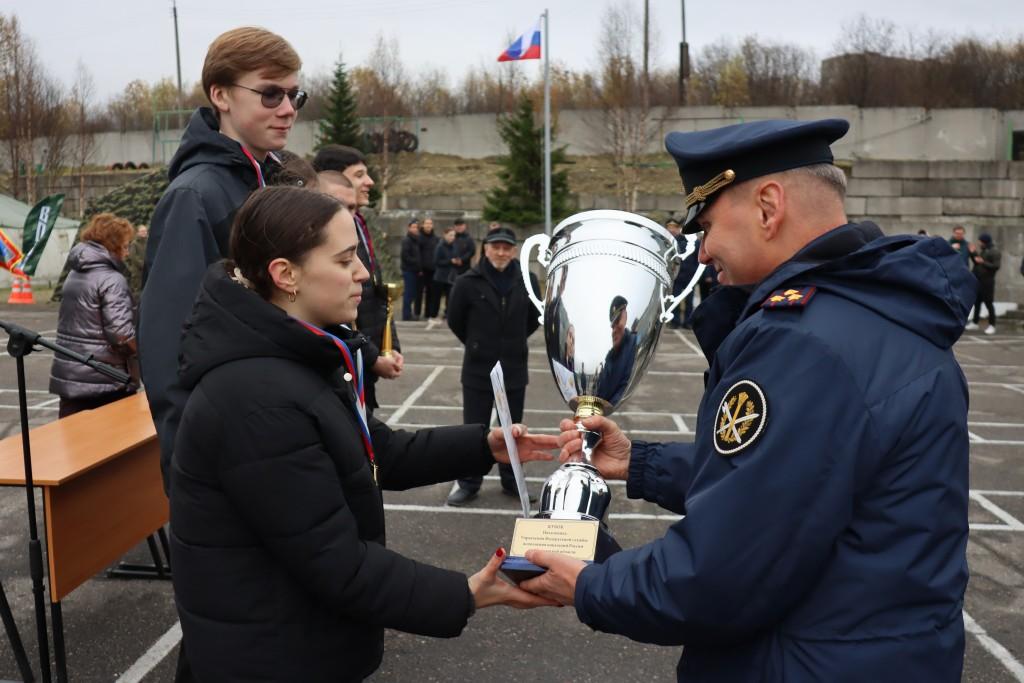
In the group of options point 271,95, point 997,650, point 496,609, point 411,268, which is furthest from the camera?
point 411,268

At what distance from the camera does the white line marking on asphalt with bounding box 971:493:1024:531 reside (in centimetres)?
619

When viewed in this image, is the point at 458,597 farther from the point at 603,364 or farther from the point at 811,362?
the point at 811,362

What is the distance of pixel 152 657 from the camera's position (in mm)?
4156

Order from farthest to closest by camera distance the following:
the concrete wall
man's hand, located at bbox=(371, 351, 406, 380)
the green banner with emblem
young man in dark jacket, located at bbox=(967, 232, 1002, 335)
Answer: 1. the concrete wall
2. the green banner with emblem
3. young man in dark jacket, located at bbox=(967, 232, 1002, 335)
4. man's hand, located at bbox=(371, 351, 406, 380)

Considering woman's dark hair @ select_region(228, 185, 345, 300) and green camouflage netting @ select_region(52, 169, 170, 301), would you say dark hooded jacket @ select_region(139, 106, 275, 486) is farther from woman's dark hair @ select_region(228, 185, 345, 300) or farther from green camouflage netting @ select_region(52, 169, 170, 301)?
green camouflage netting @ select_region(52, 169, 170, 301)

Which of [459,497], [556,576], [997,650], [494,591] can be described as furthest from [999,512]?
[556,576]

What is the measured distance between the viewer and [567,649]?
4312 mm

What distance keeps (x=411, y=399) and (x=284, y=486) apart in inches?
326

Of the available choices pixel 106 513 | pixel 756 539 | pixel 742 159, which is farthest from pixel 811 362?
pixel 106 513

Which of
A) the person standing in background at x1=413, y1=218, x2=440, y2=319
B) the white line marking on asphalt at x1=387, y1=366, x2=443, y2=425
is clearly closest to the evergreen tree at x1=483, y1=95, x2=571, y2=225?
the person standing in background at x1=413, y1=218, x2=440, y2=319

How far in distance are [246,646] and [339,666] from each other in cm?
24

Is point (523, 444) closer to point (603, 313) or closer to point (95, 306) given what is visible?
point (603, 313)

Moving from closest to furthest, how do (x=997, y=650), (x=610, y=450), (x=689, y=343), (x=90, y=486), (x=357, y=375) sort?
1. (x=357, y=375)
2. (x=610, y=450)
3. (x=90, y=486)
4. (x=997, y=650)
5. (x=689, y=343)

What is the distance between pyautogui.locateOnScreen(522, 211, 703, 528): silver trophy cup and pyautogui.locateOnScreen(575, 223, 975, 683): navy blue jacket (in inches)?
34.8
